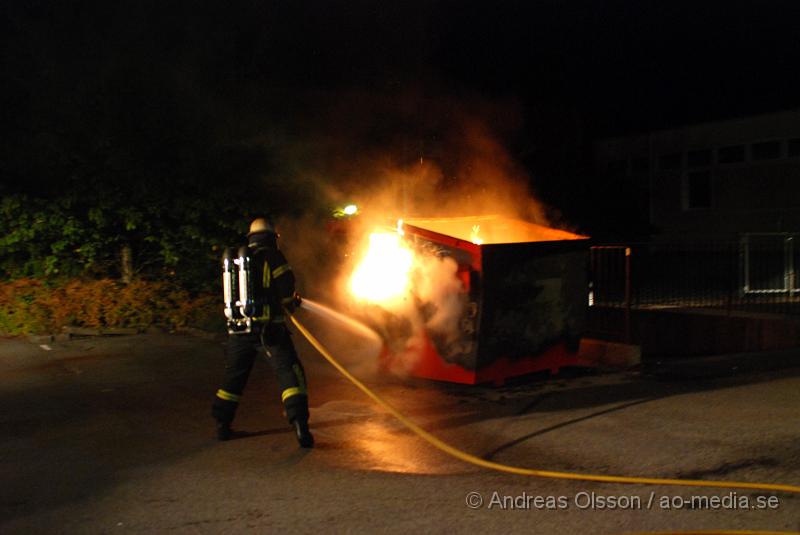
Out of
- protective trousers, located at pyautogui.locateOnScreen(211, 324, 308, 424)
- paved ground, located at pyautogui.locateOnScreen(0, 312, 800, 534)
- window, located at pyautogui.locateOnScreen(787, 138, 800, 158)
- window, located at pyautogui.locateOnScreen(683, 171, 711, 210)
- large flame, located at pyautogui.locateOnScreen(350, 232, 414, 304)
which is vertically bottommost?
paved ground, located at pyautogui.locateOnScreen(0, 312, 800, 534)

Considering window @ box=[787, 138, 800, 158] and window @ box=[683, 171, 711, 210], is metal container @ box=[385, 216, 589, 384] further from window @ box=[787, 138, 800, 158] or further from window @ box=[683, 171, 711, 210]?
window @ box=[683, 171, 711, 210]

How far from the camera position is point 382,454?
5801mm

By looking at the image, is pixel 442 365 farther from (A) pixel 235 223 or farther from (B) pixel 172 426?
(A) pixel 235 223

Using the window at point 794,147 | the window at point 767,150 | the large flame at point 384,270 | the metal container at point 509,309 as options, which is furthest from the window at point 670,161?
the large flame at point 384,270

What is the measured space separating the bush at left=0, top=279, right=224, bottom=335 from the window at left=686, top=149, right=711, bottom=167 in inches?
566

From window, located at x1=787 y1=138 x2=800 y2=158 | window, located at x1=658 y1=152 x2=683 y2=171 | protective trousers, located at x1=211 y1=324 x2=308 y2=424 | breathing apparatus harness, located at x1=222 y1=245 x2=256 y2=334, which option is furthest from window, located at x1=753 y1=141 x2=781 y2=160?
breathing apparatus harness, located at x1=222 y1=245 x2=256 y2=334

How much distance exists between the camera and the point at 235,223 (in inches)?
476

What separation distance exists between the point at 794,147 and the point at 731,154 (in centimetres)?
170

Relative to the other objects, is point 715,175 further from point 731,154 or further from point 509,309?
point 509,309

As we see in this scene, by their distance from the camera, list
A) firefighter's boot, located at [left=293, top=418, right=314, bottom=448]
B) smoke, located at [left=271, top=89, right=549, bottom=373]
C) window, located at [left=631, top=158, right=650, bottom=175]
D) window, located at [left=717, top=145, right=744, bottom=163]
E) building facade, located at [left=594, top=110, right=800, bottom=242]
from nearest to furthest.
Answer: firefighter's boot, located at [left=293, top=418, right=314, bottom=448]
smoke, located at [left=271, top=89, right=549, bottom=373]
building facade, located at [left=594, top=110, right=800, bottom=242]
window, located at [left=717, top=145, right=744, bottom=163]
window, located at [left=631, top=158, right=650, bottom=175]

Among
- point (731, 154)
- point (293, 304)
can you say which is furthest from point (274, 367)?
point (731, 154)

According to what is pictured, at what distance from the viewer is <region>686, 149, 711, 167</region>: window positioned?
21.2 meters

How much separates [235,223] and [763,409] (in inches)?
304

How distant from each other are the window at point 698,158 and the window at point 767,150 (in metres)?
1.39
